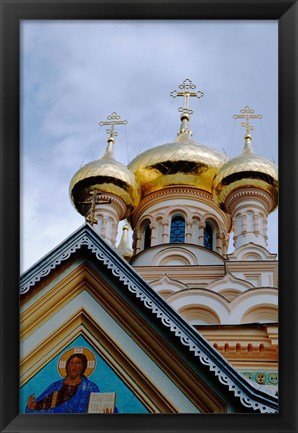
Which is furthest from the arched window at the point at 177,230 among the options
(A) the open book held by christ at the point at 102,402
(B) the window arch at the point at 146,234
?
(A) the open book held by christ at the point at 102,402

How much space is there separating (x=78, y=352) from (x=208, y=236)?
742 cm

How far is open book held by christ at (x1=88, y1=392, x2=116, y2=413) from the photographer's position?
4582mm

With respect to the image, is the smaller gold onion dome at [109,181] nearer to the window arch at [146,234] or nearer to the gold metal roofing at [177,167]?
the gold metal roofing at [177,167]

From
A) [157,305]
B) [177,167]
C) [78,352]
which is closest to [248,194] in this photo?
[177,167]

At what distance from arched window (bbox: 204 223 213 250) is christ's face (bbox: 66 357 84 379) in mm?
7191

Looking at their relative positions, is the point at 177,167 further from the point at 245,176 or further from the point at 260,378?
the point at 260,378

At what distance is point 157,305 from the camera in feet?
16.6

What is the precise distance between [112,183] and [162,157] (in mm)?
889

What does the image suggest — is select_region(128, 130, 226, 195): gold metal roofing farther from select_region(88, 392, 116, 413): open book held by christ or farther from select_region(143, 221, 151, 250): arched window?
select_region(88, 392, 116, 413): open book held by christ

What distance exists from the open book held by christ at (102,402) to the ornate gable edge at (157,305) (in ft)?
1.77
